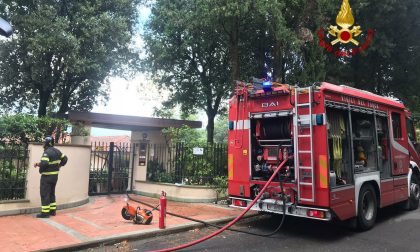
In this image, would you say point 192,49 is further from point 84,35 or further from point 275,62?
point 275,62

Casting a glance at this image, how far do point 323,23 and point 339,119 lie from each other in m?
8.76

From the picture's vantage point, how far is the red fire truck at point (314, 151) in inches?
285

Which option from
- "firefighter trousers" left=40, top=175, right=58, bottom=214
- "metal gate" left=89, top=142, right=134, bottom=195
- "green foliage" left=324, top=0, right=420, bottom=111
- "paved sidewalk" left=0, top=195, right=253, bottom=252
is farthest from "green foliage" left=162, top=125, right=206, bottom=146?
"green foliage" left=324, top=0, right=420, bottom=111

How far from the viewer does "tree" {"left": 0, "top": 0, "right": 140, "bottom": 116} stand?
1622 cm

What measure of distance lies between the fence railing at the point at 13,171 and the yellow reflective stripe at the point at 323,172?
23.1 feet

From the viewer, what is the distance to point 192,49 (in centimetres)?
2153

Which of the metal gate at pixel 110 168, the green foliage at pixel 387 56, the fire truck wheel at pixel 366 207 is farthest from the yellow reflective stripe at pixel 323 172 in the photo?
the green foliage at pixel 387 56

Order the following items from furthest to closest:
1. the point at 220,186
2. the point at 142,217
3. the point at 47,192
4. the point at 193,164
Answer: the point at 193,164, the point at 220,186, the point at 47,192, the point at 142,217

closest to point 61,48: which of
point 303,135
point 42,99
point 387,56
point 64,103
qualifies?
point 42,99

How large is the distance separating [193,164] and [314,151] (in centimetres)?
566

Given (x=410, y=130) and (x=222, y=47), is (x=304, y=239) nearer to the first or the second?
(x=410, y=130)

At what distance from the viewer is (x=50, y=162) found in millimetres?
8969

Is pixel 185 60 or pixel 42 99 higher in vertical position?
pixel 185 60

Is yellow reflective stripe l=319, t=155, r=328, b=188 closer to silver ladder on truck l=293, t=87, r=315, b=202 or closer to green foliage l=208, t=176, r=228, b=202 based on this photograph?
silver ladder on truck l=293, t=87, r=315, b=202
